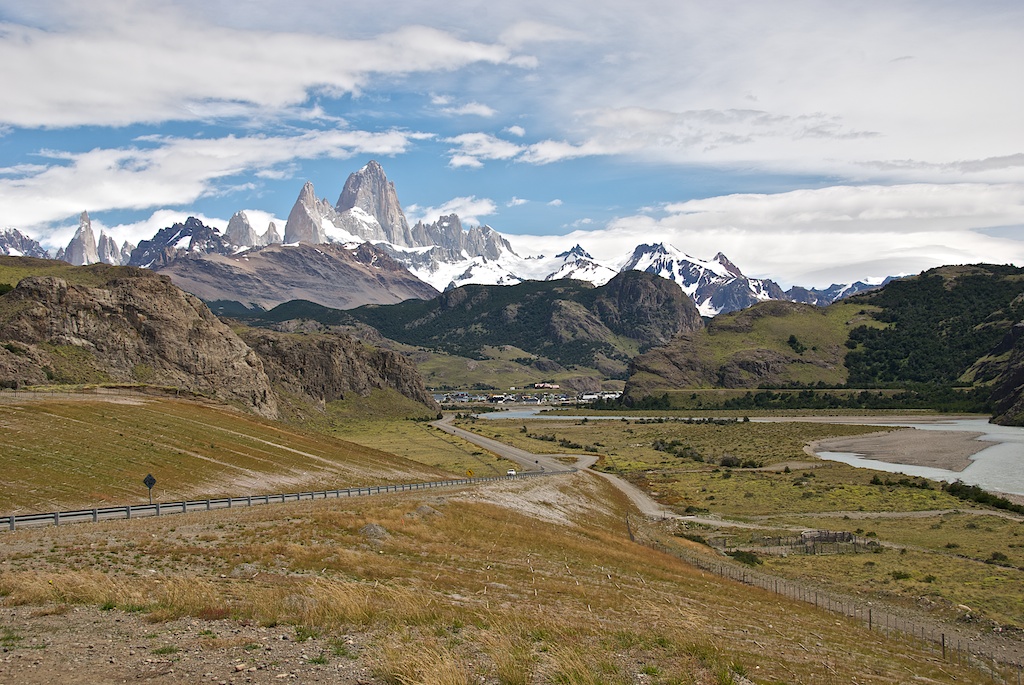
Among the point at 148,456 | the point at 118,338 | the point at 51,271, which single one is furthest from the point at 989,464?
the point at 51,271

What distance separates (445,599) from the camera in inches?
1000

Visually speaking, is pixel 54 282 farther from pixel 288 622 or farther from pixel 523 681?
pixel 523 681

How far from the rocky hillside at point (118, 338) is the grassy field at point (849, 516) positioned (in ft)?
182

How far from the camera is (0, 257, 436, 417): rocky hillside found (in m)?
96.2

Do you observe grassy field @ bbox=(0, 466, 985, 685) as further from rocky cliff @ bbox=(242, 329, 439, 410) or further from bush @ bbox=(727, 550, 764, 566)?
rocky cliff @ bbox=(242, 329, 439, 410)

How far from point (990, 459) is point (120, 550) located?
4708 inches

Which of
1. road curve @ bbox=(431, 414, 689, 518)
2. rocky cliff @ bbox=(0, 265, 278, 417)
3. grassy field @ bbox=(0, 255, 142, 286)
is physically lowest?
road curve @ bbox=(431, 414, 689, 518)

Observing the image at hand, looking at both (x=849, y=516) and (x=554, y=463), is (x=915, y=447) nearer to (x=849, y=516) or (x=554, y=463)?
(x=554, y=463)

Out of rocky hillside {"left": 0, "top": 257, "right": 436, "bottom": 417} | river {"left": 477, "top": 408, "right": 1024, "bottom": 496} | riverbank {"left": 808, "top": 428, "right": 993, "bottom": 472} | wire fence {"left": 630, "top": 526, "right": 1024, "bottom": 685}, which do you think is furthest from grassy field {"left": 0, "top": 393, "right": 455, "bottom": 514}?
riverbank {"left": 808, "top": 428, "right": 993, "bottom": 472}

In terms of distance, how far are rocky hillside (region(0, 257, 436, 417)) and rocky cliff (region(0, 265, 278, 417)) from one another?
14 cm

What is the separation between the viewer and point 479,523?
48.3 metres

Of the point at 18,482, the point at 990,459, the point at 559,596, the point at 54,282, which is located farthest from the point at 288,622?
the point at 990,459

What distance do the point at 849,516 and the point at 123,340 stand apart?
308 ft

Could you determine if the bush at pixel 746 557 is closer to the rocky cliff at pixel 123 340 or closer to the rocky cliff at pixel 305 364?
Answer: the rocky cliff at pixel 123 340
